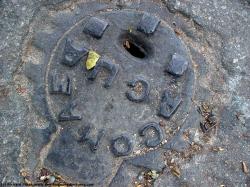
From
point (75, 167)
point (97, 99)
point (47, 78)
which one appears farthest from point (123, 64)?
point (75, 167)

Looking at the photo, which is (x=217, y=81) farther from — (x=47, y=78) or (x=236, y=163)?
(x=47, y=78)

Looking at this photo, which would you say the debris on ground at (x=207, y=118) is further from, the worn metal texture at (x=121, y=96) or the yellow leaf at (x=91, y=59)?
the yellow leaf at (x=91, y=59)

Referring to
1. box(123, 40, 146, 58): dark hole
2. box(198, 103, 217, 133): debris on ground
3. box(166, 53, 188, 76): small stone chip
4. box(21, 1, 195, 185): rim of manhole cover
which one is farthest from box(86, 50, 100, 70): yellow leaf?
box(198, 103, 217, 133): debris on ground

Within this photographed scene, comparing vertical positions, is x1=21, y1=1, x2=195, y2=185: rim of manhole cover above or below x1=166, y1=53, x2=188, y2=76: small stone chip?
below

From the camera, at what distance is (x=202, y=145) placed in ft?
7.54

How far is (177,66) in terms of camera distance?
2.30 meters

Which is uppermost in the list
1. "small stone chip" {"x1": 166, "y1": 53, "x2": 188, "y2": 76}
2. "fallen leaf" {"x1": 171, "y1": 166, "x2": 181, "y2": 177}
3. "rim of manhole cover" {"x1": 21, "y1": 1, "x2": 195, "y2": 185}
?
"small stone chip" {"x1": 166, "y1": 53, "x2": 188, "y2": 76}

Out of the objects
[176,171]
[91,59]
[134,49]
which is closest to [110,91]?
[91,59]

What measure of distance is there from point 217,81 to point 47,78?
2.74 ft

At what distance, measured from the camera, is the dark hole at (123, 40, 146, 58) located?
A: 2389mm

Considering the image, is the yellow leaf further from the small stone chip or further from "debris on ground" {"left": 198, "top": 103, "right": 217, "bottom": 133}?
"debris on ground" {"left": 198, "top": 103, "right": 217, "bottom": 133}

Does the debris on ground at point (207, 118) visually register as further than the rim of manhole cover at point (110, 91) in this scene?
Yes

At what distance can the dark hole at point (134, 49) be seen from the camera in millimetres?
2389

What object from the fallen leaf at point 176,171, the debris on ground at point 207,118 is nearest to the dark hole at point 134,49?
the debris on ground at point 207,118
